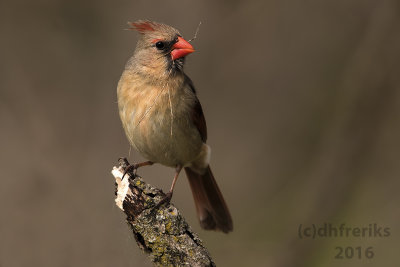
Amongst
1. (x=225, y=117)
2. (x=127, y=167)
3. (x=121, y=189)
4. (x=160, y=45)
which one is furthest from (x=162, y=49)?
(x=225, y=117)

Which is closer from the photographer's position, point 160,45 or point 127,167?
point 127,167

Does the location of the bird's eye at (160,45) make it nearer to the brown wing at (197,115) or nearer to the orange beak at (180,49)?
the orange beak at (180,49)

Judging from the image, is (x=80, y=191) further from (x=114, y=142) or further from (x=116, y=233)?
(x=116, y=233)

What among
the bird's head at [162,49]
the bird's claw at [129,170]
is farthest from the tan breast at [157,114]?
the bird's claw at [129,170]

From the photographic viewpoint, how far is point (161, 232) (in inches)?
123

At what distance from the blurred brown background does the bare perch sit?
70cm

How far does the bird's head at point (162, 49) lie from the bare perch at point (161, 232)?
3.68ft

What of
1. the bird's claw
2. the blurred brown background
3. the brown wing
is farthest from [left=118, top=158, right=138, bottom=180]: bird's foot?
the brown wing

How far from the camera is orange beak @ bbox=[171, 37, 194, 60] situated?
4059mm

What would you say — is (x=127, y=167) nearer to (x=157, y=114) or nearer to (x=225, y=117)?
(x=157, y=114)

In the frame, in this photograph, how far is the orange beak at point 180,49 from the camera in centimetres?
406

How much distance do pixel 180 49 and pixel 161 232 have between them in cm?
146

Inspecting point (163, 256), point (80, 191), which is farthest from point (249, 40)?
point (163, 256)

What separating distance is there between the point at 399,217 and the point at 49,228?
8.49 ft
